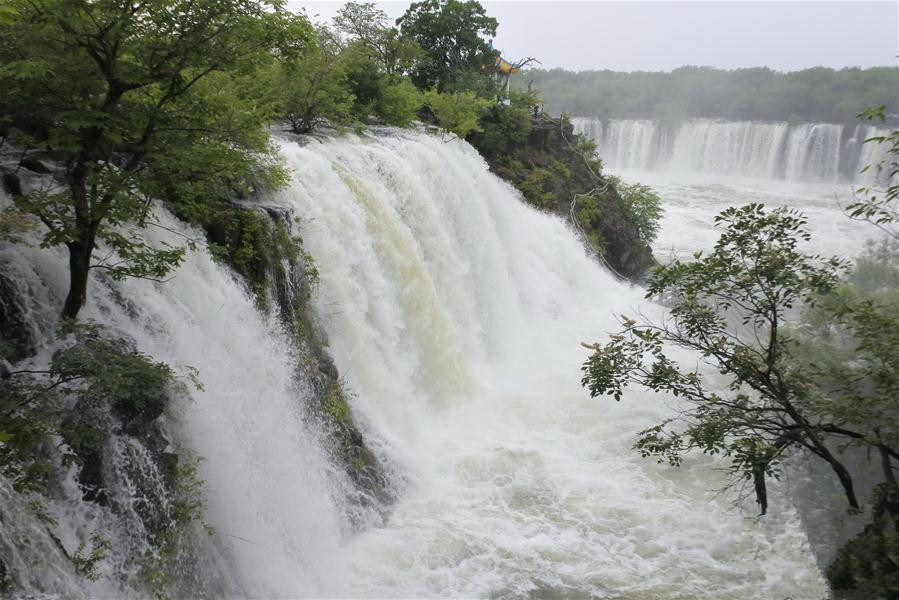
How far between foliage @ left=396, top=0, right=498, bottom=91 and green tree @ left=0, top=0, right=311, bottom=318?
18461 millimetres

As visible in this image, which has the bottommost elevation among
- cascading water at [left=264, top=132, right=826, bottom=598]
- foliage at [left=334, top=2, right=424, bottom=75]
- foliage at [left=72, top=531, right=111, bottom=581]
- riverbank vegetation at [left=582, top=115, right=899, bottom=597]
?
cascading water at [left=264, top=132, right=826, bottom=598]

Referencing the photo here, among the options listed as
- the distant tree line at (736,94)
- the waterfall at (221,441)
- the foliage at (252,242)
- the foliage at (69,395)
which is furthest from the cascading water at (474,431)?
the distant tree line at (736,94)

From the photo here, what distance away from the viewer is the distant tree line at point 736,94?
4747 centimetres

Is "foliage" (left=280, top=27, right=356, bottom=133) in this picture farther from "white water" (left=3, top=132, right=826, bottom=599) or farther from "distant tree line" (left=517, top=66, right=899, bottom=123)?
"distant tree line" (left=517, top=66, right=899, bottom=123)

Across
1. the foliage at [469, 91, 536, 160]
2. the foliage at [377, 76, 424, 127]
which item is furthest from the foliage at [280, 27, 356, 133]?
the foliage at [469, 91, 536, 160]

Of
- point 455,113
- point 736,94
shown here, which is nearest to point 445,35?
point 455,113

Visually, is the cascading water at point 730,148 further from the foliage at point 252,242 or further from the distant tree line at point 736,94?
the foliage at point 252,242

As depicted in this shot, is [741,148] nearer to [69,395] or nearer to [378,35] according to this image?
Answer: [378,35]

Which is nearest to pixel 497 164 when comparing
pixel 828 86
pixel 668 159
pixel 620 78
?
pixel 668 159

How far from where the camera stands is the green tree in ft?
17.4

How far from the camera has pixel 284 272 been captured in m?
9.06

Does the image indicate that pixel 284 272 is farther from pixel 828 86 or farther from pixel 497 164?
pixel 828 86

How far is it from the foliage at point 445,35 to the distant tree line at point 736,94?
25728 millimetres

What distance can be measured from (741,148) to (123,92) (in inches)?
1639
